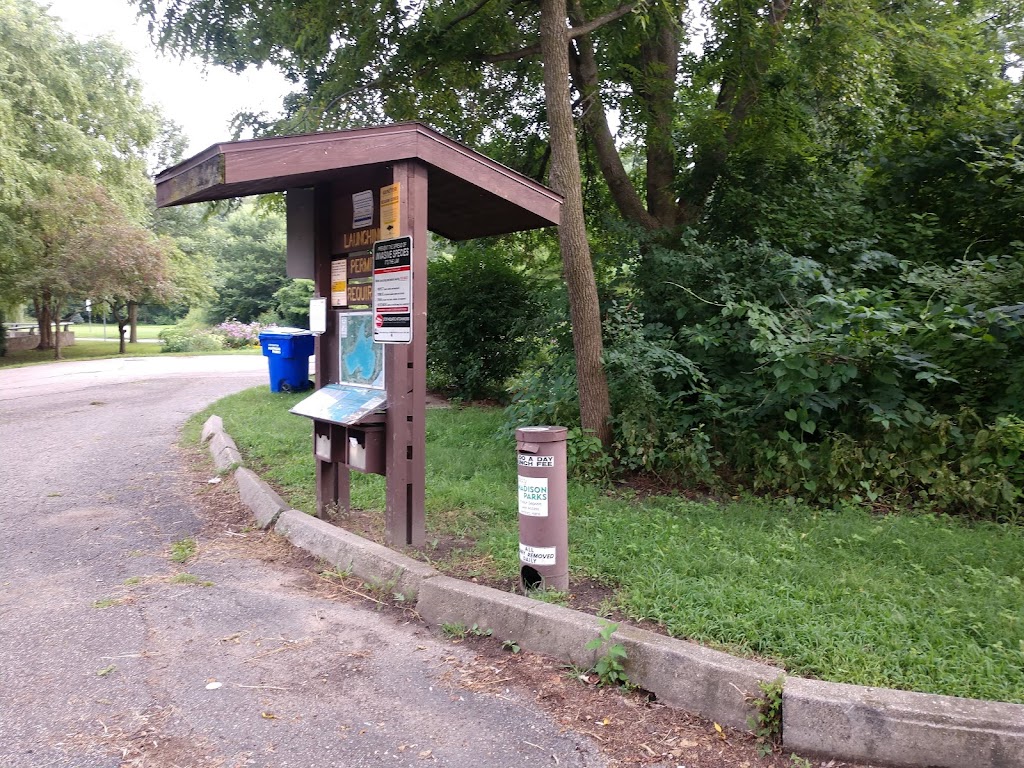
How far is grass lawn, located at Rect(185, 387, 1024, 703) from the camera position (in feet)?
11.0

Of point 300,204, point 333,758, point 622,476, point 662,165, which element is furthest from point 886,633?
point 662,165

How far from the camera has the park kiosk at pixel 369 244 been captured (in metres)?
4.75

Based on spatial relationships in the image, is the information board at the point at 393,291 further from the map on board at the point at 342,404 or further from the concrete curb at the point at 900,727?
the concrete curb at the point at 900,727

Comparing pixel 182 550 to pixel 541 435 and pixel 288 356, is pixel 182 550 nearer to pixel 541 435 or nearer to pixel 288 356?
pixel 541 435

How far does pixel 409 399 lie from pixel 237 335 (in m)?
31.5

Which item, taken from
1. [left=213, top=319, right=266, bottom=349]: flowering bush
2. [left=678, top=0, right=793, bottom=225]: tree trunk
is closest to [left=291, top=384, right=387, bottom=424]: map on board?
→ [left=678, top=0, right=793, bottom=225]: tree trunk

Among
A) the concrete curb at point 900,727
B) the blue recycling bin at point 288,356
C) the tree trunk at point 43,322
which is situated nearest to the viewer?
the concrete curb at point 900,727

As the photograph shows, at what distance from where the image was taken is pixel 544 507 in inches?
169

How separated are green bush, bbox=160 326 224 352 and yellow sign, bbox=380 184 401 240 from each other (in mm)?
28798

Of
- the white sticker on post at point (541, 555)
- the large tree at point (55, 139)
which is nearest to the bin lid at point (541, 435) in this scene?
the white sticker on post at point (541, 555)

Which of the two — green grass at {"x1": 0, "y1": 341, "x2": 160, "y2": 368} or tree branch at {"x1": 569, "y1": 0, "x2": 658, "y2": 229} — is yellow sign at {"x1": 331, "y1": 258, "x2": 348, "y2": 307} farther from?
green grass at {"x1": 0, "y1": 341, "x2": 160, "y2": 368}

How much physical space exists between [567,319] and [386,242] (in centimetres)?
345

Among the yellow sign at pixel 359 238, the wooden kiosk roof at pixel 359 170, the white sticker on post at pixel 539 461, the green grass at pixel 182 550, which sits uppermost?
the wooden kiosk roof at pixel 359 170

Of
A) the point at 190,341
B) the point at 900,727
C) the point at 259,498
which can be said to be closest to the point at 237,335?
the point at 190,341
